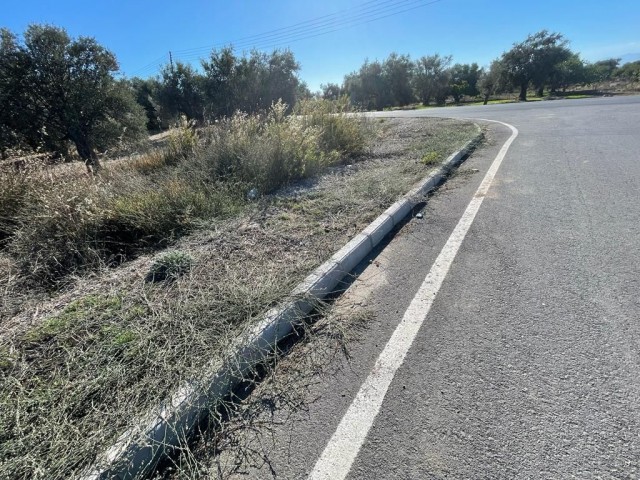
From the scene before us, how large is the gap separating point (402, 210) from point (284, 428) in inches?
123

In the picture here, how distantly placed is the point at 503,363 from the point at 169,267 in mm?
2758

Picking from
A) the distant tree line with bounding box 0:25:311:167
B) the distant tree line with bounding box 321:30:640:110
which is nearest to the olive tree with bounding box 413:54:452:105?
the distant tree line with bounding box 321:30:640:110

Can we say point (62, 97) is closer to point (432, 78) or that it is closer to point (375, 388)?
point (375, 388)

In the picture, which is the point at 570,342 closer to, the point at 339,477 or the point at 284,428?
the point at 339,477

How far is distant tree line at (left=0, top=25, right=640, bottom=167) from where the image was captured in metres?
13.5

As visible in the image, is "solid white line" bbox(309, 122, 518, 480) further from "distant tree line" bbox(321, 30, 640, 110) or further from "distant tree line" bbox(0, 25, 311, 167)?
"distant tree line" bbox(321, 30, 640, 110)

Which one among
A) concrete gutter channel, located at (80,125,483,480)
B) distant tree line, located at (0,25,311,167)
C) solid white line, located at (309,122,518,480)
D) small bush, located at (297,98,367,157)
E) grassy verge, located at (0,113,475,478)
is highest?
distant tree line, located at (0,25,311,167)

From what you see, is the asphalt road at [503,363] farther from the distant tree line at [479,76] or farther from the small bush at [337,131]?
the distant tree line at [479,76]

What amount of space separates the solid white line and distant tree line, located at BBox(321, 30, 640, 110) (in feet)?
139

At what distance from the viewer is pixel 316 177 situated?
5.92 metres

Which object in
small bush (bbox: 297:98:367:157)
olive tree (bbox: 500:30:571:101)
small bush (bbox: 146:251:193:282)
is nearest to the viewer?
small bush (bbox: 146:251:193:282)

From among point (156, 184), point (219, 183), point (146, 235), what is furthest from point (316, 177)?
point (146, 235)

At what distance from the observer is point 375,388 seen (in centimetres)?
187

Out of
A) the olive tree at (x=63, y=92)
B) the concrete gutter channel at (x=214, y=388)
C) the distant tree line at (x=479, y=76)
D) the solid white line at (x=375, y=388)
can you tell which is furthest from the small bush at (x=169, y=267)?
the distant tree line at (x=479, y=76)
